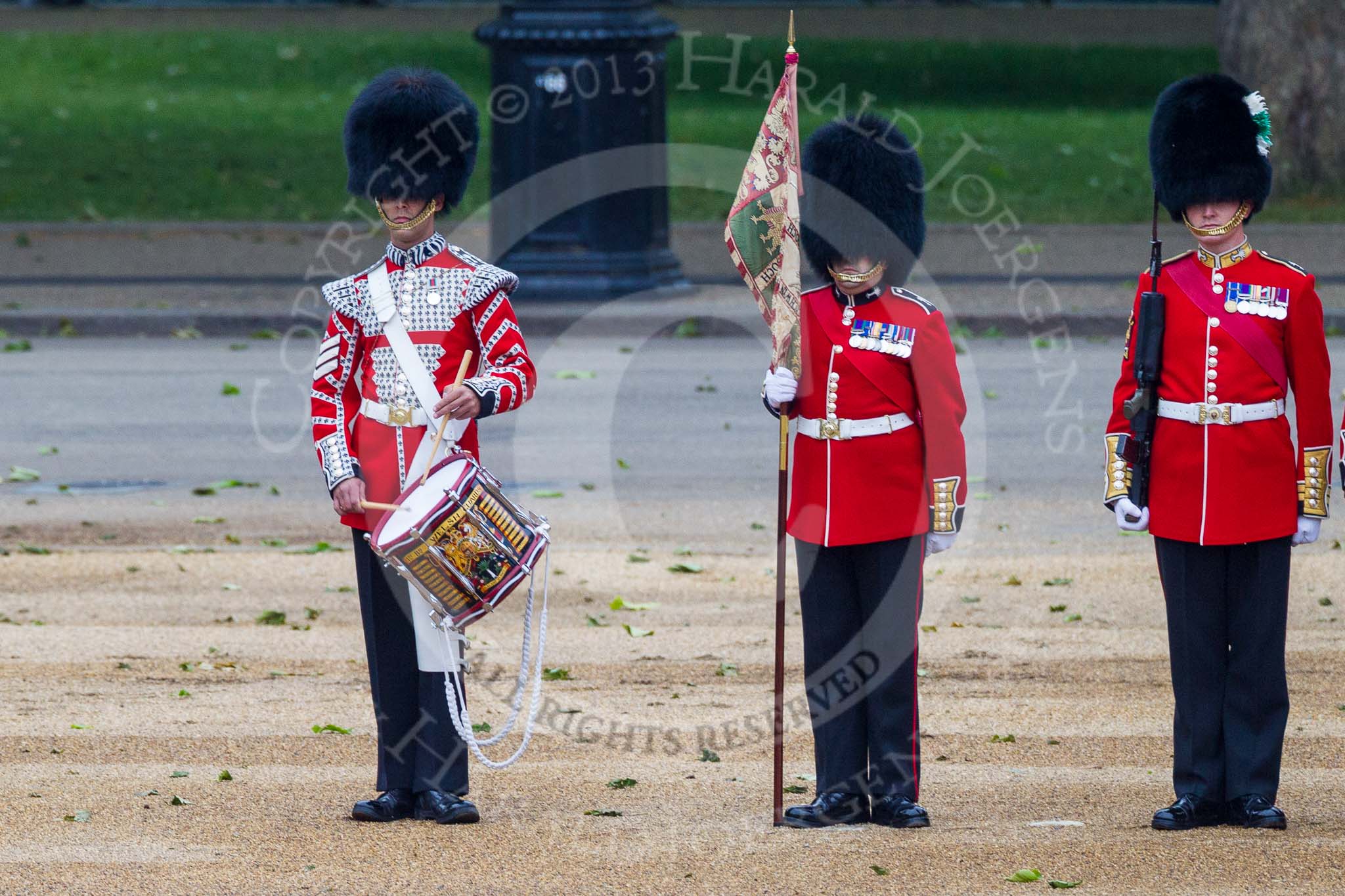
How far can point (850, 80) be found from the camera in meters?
26.2

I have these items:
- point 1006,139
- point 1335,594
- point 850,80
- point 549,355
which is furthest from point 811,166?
point 850,80

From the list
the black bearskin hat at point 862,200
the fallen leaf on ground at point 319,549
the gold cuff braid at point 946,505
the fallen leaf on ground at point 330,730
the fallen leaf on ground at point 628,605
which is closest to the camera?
the gold cuff braid at point 946,505

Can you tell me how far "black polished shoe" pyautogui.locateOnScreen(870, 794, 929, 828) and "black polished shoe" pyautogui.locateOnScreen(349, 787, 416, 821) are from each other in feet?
3.89

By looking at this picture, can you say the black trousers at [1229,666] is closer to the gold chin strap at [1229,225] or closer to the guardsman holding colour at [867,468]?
the guardsman holding colour at [867,468]

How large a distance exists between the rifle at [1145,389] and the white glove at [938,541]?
48 cm

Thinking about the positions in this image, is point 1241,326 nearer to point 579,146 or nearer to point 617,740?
point 617,740

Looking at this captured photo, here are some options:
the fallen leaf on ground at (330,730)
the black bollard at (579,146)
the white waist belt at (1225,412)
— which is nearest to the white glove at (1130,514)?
the white waist belt at (1225,412)

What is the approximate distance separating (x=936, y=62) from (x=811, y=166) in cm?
2380

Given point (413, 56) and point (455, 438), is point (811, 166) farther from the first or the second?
point (413, 56)

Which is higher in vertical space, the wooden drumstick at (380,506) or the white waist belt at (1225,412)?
the white waist belt at (1225,412)

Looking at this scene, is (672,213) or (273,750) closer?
(273,750)

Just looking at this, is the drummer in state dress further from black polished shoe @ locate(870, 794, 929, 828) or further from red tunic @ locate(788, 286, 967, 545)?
black polished shoe @ locate(870, 794, 929, 828)

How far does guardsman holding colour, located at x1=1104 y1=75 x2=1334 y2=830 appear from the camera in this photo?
191 inches

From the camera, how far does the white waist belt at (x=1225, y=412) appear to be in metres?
4.88
